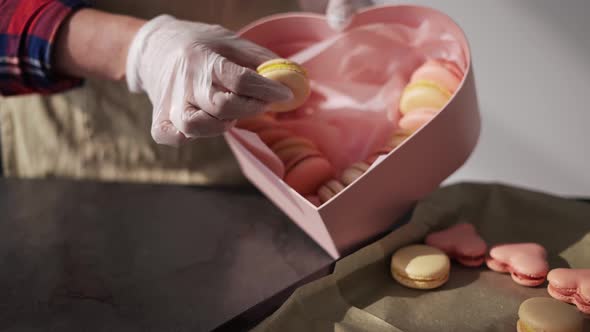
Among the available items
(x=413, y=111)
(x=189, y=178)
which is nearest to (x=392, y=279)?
(x=413, y=111)

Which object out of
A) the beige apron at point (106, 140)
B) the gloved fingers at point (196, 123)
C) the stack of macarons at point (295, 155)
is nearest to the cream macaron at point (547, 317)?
the stack of macarons at point (295, 155)

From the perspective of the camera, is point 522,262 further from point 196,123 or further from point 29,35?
point 29,35

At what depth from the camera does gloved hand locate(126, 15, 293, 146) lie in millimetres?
801

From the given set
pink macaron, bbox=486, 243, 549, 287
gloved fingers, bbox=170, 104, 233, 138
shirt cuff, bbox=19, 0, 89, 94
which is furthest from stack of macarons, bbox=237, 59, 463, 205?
shirt cuff, bbox=19, 0, 89, 94

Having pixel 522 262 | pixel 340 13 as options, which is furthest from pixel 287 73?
pixel 522 262

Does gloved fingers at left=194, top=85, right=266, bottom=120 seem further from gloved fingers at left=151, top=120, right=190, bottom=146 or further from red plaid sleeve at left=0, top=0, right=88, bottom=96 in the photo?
red plaid sleeve at left=0, top=0, right=88, bottom=96

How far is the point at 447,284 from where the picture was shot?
87 cm

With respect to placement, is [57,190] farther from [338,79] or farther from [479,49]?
[479,49]

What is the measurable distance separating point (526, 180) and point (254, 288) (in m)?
0.89

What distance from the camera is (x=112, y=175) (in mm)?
1302

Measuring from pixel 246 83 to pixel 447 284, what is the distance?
42cm

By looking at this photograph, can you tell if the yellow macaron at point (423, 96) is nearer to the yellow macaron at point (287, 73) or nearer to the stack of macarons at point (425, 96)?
the stack of macarons at point (425, 96)

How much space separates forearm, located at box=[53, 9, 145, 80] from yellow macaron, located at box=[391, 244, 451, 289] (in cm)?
61

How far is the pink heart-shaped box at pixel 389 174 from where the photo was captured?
0.83 meters
